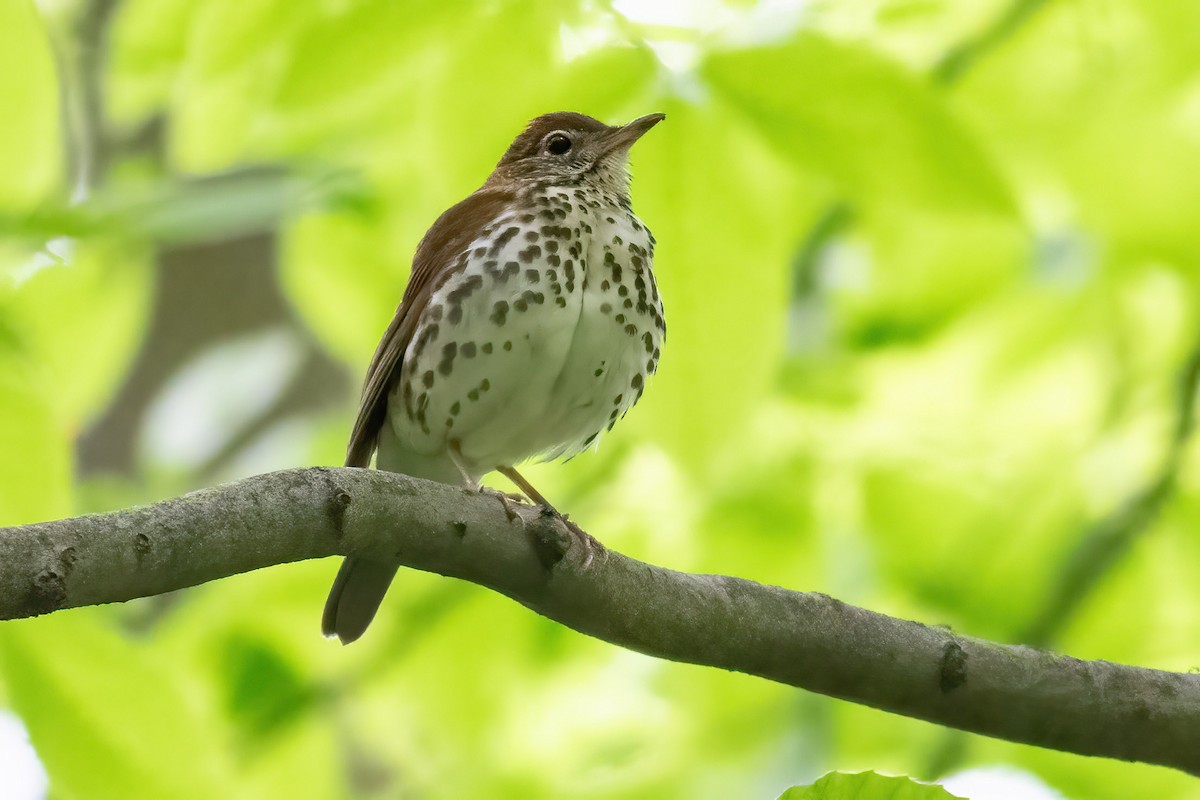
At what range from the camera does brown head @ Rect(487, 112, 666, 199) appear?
4406 millimetres

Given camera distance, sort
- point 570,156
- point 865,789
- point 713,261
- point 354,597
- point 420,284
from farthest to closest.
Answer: point 570,156 < point 420,284 < point 354,597 < point 713,261 < point 865,789

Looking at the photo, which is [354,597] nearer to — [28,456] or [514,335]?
[514,335]

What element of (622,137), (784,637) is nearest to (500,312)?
(622,137)

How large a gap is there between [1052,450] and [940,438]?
474mm

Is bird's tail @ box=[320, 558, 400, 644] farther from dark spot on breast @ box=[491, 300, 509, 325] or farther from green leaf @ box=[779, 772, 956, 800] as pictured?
green leaf @ box=[779, 772, 956, 800]

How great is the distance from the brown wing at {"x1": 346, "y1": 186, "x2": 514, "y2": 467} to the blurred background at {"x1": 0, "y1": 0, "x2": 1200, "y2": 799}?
17 cm

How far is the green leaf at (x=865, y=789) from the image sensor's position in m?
1.75

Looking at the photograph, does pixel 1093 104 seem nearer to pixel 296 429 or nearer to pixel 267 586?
pixel 267 586

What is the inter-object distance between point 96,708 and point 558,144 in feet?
8.74

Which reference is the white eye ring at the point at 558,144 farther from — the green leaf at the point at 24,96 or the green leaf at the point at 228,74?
the green leaf at the point at 24,96

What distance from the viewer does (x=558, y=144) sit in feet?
15.2

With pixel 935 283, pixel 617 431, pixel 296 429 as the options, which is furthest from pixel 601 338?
pixel 296 429

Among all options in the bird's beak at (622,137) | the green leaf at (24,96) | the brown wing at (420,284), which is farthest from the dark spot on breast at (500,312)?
the green leaf at (24,96)

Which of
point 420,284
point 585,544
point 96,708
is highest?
point 420,284
